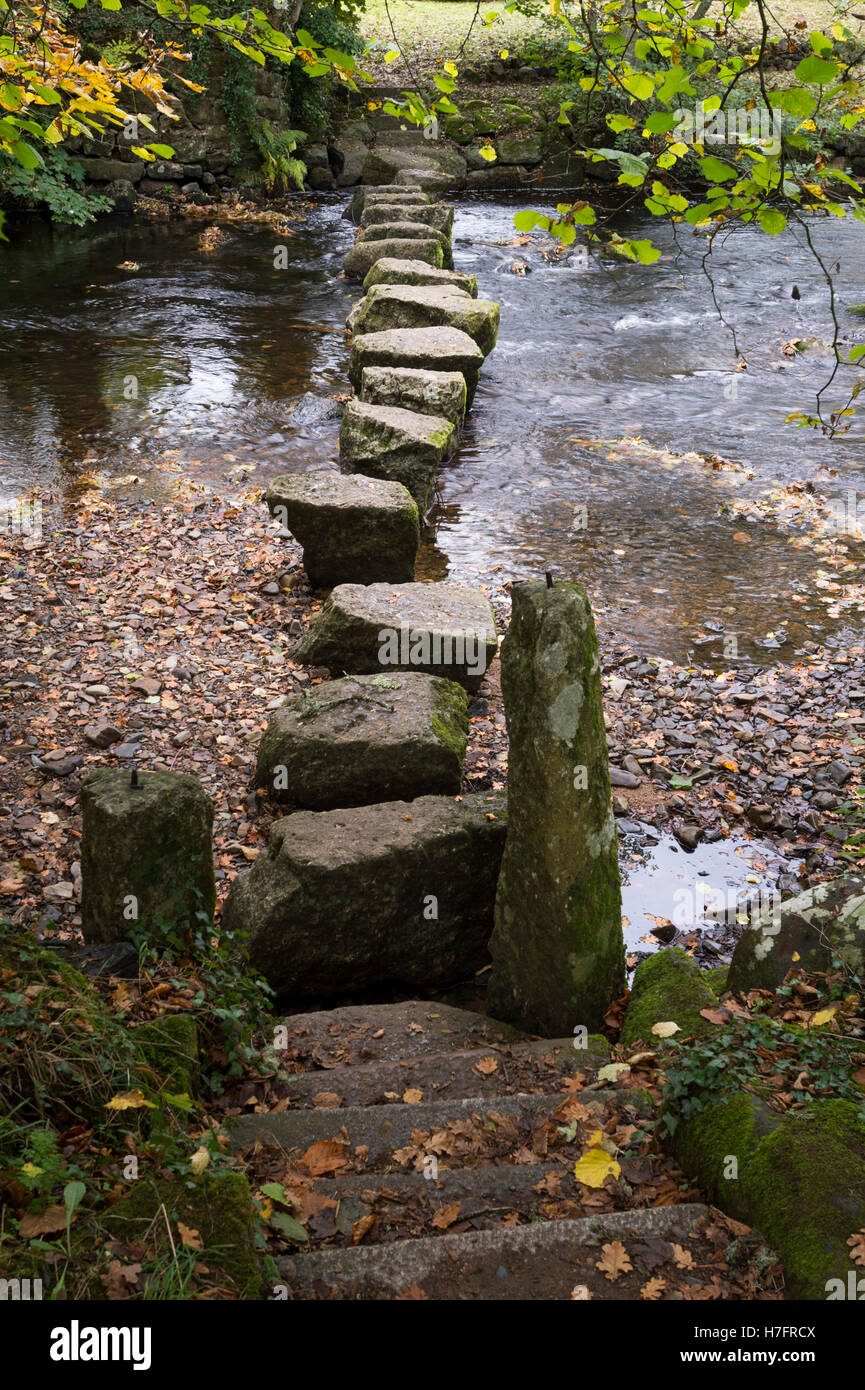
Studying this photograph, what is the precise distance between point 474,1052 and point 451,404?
6615mm

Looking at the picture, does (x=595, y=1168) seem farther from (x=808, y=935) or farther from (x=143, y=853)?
(x=143, y=853)

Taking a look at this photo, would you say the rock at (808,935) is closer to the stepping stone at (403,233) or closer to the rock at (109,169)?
the stepping stone at (403,233)

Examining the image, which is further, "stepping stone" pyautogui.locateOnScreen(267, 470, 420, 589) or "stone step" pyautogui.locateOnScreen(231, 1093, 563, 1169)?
"stepping stone" pyautogui.locateOnScreen(267, 470, 420, 589)

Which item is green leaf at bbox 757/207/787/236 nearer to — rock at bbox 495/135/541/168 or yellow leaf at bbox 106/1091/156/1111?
yellow leaf at bbox 106/1091/156/1111

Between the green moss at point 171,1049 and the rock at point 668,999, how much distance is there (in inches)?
60.2

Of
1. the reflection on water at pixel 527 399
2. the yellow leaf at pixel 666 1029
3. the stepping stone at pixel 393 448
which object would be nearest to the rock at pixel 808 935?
the yellow leaf at pixel 666 1029

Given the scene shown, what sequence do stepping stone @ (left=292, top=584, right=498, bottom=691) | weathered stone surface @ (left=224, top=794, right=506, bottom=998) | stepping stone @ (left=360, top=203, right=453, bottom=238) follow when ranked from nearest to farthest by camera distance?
weathered stone surface @ (left=224, top=794, right=506, bottom=998)
stepping stone @ (left=292, top=584, right=498, bottom=691)
stepping stone @ (left=360, top=203, right=453, bottom=238)

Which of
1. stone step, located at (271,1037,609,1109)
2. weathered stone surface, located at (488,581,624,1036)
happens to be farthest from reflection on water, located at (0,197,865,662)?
stone step, located at (271,1037,609,1109)

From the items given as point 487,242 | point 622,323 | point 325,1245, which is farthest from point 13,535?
point 487,242

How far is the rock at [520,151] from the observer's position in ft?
70.8

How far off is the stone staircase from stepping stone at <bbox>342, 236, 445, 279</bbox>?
36.4ft

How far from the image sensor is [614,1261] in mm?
2496

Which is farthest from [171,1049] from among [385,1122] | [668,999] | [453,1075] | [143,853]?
[668,999]

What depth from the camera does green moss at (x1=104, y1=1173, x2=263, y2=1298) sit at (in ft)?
7.48
